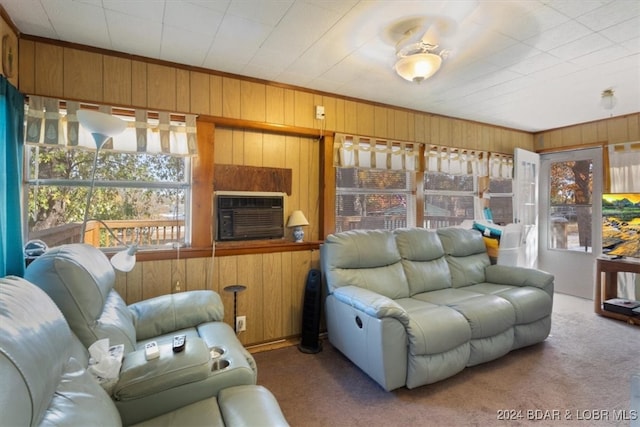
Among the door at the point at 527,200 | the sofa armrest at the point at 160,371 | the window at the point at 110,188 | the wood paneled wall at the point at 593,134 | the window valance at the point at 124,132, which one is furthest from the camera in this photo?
the door at the point at 527,200

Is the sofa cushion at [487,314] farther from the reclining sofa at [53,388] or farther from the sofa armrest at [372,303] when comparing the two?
the reclining sofa at [53,388]

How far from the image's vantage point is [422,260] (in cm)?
307

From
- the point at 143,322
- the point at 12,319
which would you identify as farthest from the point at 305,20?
the point at 143,322

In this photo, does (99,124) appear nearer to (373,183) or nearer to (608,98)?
(373,183)

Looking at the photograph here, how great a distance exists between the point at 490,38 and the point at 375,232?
1731 mm

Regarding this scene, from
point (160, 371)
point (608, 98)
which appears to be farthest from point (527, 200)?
point (160, 371)

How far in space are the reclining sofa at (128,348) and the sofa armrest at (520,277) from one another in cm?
270

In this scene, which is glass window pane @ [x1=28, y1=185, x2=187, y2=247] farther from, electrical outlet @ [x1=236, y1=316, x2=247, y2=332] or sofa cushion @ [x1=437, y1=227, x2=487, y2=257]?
sofa cushion @ [x1=437, y1=227, x2=487, y2=257]

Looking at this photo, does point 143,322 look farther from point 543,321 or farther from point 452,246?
point 543,321

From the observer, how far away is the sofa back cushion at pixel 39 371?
2.20 ft

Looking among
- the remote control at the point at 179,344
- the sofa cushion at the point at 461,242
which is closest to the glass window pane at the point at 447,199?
the sofa cushion at the point at 461,242

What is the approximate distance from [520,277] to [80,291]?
3442 mm

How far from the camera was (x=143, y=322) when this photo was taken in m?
1.96

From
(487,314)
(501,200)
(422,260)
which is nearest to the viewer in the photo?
(487,314)
